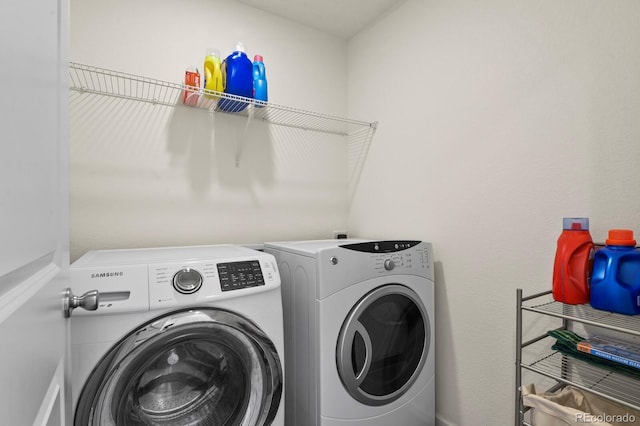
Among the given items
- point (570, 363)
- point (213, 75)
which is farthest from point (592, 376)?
point (213, 75)

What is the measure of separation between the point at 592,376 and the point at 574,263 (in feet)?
1.49

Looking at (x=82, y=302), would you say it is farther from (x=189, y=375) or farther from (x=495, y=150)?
(x=495, y=150)

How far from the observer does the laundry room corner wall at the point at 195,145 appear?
5.39 ft

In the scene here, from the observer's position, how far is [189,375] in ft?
4.07

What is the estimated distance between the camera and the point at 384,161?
2.10 meters

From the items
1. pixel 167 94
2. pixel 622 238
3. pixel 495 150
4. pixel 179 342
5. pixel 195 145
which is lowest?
pixel 179 342

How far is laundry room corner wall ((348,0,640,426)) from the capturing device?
3.87 feet

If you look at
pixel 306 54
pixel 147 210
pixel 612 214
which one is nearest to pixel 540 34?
pixel 612 214

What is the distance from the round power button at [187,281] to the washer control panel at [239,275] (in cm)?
8

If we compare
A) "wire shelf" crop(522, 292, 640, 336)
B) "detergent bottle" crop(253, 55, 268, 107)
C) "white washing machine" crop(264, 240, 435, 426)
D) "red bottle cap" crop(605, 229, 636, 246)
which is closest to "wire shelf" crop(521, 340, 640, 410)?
"wire shelf" crop(522, 292, 640, 336)

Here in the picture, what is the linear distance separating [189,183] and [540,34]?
183 centimetres

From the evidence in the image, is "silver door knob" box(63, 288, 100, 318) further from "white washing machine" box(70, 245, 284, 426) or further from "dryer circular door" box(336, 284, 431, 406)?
"dryer circular door" box(336, 284, 431, 406)

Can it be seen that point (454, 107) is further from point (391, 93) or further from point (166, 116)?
point (166, 116)

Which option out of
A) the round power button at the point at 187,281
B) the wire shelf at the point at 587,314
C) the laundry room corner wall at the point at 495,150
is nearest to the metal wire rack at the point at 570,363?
the wire shelf at the point at 587,314
